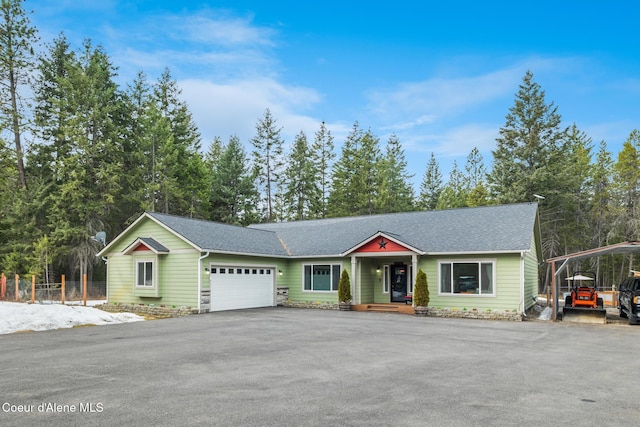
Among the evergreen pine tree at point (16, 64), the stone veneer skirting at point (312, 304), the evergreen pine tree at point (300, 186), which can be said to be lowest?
the stone veneer skirting at point (312, 304)

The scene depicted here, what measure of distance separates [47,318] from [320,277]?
1182 cm

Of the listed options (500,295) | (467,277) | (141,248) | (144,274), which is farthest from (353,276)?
(141,248)

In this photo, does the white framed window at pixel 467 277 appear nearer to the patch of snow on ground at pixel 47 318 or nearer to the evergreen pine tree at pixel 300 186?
the patch of snow on ground at pixel 47 318

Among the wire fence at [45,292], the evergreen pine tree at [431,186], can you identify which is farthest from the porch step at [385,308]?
the evergreen pine tree at [431,186]

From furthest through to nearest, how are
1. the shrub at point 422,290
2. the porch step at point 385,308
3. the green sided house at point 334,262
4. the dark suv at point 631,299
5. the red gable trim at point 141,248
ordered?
the red gable trim at point 141,248 → the porch step at point 385,308 → the shrub at point 422,290 → the green sided house at point 334,262 → the dark suv at point 631,299

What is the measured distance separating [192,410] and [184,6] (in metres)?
20.8

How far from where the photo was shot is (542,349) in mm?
10461

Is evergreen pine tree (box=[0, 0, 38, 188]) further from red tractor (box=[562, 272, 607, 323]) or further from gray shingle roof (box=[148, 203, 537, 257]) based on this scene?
red tractor (box=[562, 272, 607, 323])

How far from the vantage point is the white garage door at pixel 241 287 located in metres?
19.4

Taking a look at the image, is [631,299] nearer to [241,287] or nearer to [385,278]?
[385,278]

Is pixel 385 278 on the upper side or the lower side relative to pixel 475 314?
upper

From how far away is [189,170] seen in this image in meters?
39.0

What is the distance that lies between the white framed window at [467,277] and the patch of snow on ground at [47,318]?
41.2 ft

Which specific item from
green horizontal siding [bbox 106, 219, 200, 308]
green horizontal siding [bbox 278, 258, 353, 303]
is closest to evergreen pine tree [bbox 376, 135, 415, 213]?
green horizontal siding [bbox 278, 258, 353, 303]
